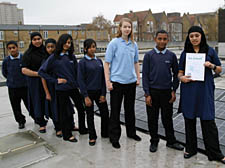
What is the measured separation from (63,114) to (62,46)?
106 cm

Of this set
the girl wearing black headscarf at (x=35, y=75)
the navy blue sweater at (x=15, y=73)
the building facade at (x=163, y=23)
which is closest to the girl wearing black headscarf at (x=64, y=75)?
the girl wearing black headscarf at (x=35, y=75)

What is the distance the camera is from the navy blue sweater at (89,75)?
3256mm

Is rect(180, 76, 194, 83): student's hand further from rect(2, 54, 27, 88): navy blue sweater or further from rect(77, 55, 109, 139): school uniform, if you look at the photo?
rect(2, 54, 27, 88): navy blue sweater

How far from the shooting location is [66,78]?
3445 millimetres

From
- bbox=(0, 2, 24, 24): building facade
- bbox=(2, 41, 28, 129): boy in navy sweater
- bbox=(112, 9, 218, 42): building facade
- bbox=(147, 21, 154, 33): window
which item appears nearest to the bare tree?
bbox=(112, 9, 218, 42): building facade

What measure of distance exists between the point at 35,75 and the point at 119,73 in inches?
57.9

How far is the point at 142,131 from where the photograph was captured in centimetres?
384

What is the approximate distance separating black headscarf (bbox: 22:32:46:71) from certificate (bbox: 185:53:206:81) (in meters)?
2.36

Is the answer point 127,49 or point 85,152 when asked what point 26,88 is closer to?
point 85,152

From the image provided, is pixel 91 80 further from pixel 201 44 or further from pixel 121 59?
pixel 201 44

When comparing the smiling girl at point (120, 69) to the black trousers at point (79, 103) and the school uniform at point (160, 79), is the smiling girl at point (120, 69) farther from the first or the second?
the black trousers at point (79, 103)

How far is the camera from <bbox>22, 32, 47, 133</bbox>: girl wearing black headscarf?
373cm

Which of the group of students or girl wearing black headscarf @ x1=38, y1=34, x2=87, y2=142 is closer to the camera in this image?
the group of students

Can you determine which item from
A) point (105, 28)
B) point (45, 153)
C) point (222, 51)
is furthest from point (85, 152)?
point (105, 28)
